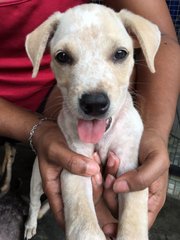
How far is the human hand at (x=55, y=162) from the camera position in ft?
5.05

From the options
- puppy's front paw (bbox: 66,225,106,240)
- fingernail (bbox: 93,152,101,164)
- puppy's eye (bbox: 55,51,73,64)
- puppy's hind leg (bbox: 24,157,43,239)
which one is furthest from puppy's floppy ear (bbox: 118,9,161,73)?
puppy's hind leg (bbox: 24,157,43,239)

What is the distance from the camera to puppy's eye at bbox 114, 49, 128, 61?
1501mm

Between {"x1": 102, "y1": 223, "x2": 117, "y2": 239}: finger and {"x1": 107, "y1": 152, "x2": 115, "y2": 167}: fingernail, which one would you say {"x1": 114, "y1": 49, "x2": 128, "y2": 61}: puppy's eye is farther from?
{"x1": 102, "y1": 223, "x2": 117, "y2": 239}: finger

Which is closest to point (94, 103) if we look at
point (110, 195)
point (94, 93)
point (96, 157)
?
point (94, 93)

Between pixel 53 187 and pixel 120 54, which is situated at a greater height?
pixel 120 54

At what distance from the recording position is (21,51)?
2.02 metres

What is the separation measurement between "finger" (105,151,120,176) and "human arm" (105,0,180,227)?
0.26 feet

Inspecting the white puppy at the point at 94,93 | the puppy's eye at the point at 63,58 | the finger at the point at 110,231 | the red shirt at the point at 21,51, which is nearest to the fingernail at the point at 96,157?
the white puppy at the point at 94,93

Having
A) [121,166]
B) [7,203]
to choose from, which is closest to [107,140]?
[121,166]

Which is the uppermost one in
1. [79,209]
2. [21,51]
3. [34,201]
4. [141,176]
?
[21,51]

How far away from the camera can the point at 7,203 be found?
195cm

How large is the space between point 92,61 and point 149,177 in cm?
45

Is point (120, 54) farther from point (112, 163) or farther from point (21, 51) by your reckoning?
point (21, 51)

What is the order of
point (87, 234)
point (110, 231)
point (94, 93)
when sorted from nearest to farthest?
point (94, 93), point (87, 234), point (110, 231)
